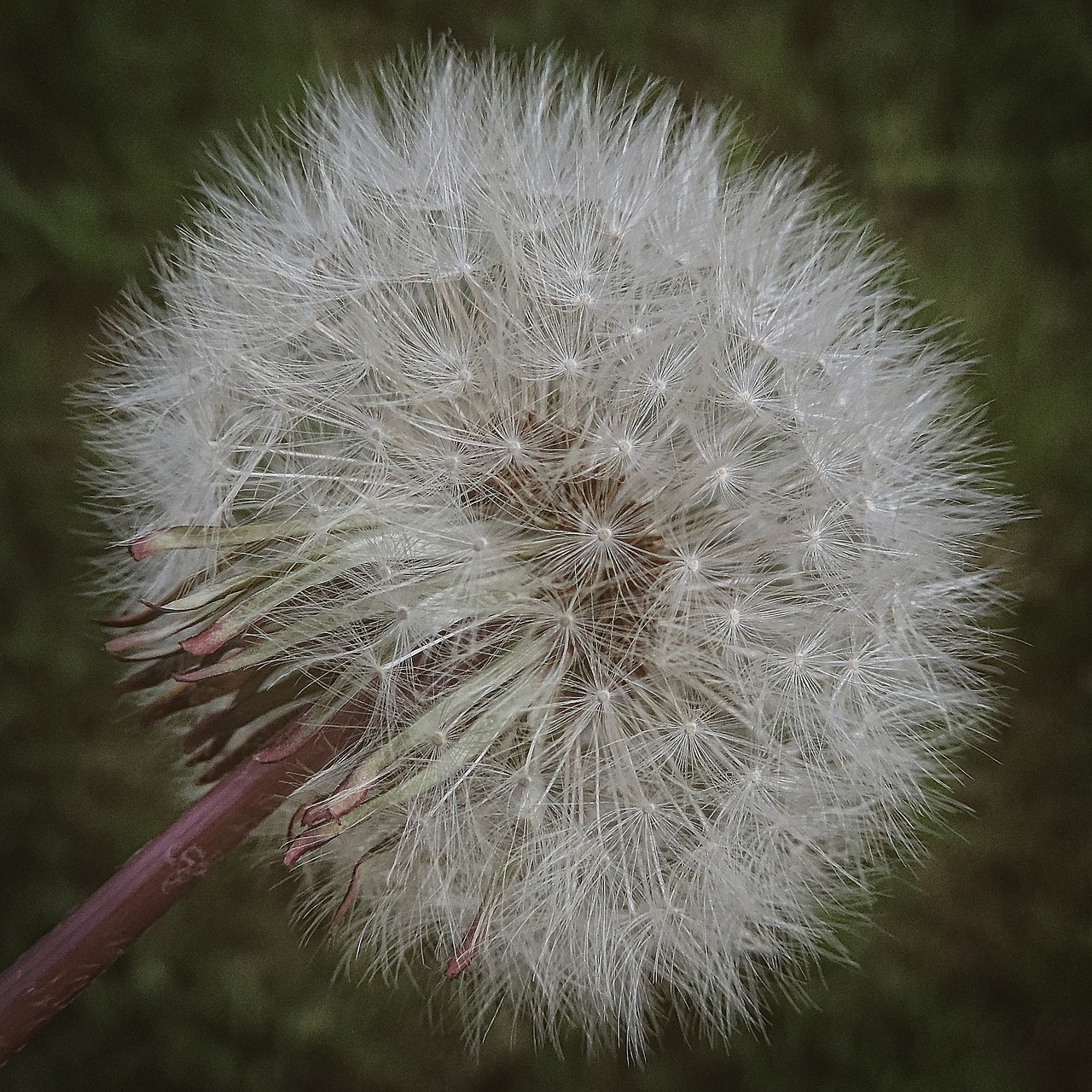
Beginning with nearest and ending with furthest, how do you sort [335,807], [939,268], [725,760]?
[335,807]
[725,760]
[939,268]

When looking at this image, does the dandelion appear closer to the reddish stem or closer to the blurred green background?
the reddish stem

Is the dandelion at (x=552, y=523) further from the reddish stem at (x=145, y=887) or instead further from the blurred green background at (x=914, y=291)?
the blurred green background at (x=914, y=291)

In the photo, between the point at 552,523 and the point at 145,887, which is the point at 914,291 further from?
the point at 145,887

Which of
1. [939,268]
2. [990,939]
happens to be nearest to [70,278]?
[939,268]

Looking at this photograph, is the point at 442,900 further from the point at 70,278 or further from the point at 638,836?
the point at 70,278

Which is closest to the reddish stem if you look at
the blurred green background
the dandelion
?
the dandelion

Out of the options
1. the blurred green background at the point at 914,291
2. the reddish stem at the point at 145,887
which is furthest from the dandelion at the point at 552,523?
the blurred green background at the point at 914,291
